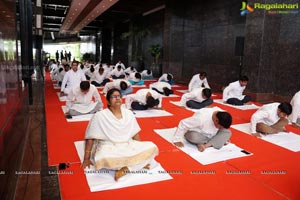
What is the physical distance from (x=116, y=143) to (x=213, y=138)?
4.04 ft

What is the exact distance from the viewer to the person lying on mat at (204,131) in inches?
117

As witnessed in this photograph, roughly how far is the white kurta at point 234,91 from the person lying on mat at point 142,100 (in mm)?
2014

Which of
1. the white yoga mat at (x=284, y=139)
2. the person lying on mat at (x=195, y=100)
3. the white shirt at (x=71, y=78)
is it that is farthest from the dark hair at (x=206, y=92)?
the white shirt at (x=71, y=78)

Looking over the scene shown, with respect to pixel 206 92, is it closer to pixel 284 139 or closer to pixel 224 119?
pixel 284 139

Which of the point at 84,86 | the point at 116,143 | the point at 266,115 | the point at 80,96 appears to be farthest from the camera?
the point at 80,96

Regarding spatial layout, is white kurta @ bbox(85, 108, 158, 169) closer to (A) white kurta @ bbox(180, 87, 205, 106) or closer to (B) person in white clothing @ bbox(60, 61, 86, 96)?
(A) white kurta @ bbox(180, 87, 205, 106)

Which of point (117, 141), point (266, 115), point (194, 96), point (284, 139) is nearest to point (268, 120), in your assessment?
point (266, 115)

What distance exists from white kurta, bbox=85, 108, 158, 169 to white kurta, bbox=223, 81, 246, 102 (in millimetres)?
4187

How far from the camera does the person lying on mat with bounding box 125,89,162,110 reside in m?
4.89

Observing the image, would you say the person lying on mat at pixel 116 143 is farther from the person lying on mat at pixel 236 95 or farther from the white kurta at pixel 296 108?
the person lying on mat at pixel 236 95

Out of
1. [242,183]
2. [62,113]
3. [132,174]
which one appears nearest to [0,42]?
[132,174]

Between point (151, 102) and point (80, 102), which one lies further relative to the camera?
point (151, 102)

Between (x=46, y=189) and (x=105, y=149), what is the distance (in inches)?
23.5

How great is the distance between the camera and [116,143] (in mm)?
2424
